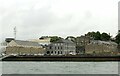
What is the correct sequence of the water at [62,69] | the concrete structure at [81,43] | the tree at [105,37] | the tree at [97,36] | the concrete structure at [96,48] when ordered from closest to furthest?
the water at [62,69], the concrete structure at [96,48], the concrete structure at [81,43], the tree at [97,36], the tree at [105,37]

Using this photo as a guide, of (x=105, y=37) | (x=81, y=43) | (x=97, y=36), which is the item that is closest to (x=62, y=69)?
(x=81, y=43)

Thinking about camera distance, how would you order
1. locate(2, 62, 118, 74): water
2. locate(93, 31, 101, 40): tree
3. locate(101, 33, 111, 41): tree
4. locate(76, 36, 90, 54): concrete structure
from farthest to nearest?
1. locate(101, 33, 111, 41): tree
2. locate(93, 31, 101, 40): tree
3. locate(76, 36, 90, 54): concrete structure
4. locate(2, 62, 118, 74): water

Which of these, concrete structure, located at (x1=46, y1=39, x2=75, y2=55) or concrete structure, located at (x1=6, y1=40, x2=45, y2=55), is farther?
concrete structure, located at (x1=46, y1=39, x2=75, y2=55)

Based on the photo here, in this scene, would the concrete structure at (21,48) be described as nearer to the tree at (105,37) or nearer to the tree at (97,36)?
the tree at (97,36)

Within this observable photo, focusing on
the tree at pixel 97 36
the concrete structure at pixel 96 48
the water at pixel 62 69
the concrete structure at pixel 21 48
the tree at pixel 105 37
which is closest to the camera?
the water at pixel 62 69

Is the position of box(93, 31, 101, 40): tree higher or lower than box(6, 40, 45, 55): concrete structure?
higher

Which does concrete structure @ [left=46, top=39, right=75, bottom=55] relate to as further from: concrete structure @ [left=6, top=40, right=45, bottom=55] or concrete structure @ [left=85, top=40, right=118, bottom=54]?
concrete structure @ [left=85, top=40, right=118, bottom=54]

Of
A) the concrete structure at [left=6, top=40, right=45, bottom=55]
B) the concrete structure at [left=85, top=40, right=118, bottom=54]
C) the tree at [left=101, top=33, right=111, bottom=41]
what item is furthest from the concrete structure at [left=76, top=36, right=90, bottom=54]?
the concrete structure at [left=6, top=40, right=45, bottom=55]

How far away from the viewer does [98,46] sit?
423ft

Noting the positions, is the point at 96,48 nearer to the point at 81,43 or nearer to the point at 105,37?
the point at 81,43

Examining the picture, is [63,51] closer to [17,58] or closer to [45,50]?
[45,50]

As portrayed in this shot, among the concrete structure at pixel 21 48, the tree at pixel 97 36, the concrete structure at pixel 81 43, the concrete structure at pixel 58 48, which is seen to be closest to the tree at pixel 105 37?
the tree at pixel 97 36

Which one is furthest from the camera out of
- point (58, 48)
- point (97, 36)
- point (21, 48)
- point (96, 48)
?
point (97, 36)

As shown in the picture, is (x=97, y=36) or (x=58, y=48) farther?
(x=97, y=36)
